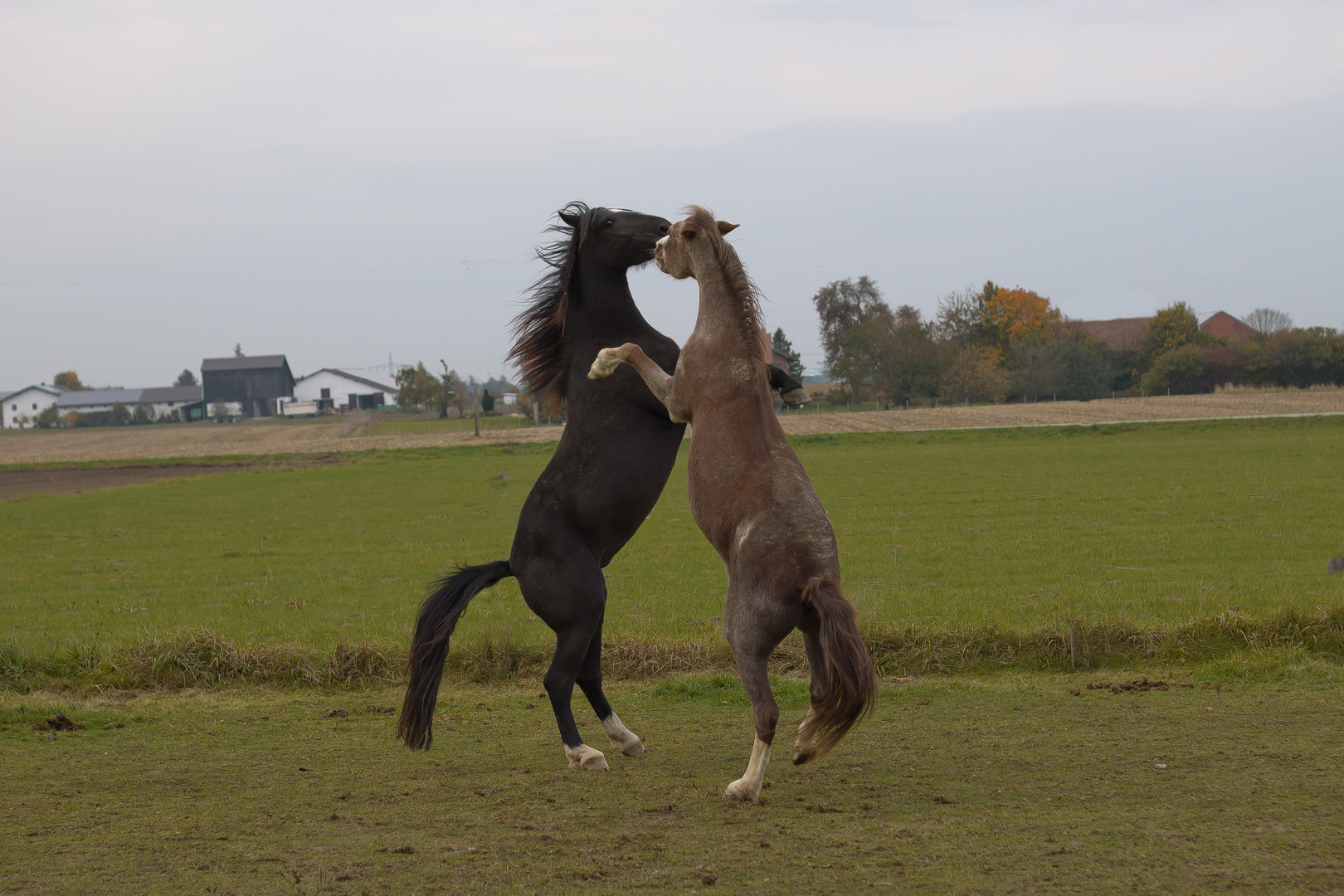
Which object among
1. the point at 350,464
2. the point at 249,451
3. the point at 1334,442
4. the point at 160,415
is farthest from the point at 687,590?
the point at 160,415

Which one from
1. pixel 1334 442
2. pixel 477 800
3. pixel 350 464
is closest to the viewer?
pixel 477 800

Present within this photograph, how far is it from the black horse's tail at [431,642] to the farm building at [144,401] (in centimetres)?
13604

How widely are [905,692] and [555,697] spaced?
2.96m

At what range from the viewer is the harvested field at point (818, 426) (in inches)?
Answer: 2386

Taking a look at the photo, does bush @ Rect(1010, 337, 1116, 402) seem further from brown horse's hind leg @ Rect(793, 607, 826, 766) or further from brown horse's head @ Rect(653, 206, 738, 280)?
brown horse's hind leg @ Rect(793, 607, 826, 766)

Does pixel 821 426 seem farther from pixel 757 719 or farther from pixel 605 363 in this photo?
pixel 757 719

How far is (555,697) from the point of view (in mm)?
5770

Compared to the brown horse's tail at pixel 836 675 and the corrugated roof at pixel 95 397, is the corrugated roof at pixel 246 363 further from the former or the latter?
the brown horse's tail at pixel 836 675

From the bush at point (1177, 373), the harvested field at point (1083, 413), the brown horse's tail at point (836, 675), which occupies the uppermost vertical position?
the bush at point (1177, 373)

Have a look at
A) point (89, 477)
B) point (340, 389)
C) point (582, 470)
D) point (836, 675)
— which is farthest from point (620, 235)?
point (340, 389)

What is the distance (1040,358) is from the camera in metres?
91.3

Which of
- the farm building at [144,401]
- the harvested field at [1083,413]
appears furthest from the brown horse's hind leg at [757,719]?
the farm building at [144,401]

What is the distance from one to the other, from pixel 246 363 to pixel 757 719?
495ft

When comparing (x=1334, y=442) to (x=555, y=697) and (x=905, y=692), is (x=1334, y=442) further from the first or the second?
(x=555, y=697)
